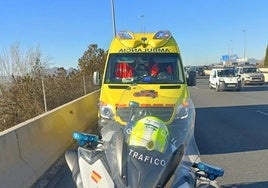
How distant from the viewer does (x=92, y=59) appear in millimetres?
33500

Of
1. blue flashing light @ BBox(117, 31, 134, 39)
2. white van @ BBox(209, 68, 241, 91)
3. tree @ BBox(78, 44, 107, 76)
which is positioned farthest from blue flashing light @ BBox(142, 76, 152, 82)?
tree @ BBox(78, 44, 107, 76)

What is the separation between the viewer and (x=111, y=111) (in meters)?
7.30

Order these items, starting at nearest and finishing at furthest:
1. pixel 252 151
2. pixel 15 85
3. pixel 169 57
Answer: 1. pixel 252 151
2. pixel 169 57
3. pixel 15 85

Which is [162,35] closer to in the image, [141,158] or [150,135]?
[150,135]

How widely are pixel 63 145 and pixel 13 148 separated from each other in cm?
278

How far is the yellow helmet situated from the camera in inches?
107

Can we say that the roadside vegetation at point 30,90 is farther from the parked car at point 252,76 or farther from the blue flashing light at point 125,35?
the parked car at point 252,76

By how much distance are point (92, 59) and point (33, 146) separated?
90.8 feet

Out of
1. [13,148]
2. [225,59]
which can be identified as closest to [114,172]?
[13,148]

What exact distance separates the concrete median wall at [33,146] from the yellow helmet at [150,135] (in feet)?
8.82

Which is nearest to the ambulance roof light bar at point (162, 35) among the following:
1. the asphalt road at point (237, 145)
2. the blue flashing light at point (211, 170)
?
the asphalt road at point (237, 145)

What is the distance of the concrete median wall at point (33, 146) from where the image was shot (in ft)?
16.7

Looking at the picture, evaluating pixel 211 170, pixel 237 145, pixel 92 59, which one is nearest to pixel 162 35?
pixel 237 145

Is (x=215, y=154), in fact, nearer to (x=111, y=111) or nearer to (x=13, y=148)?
(x=111, y=111)
